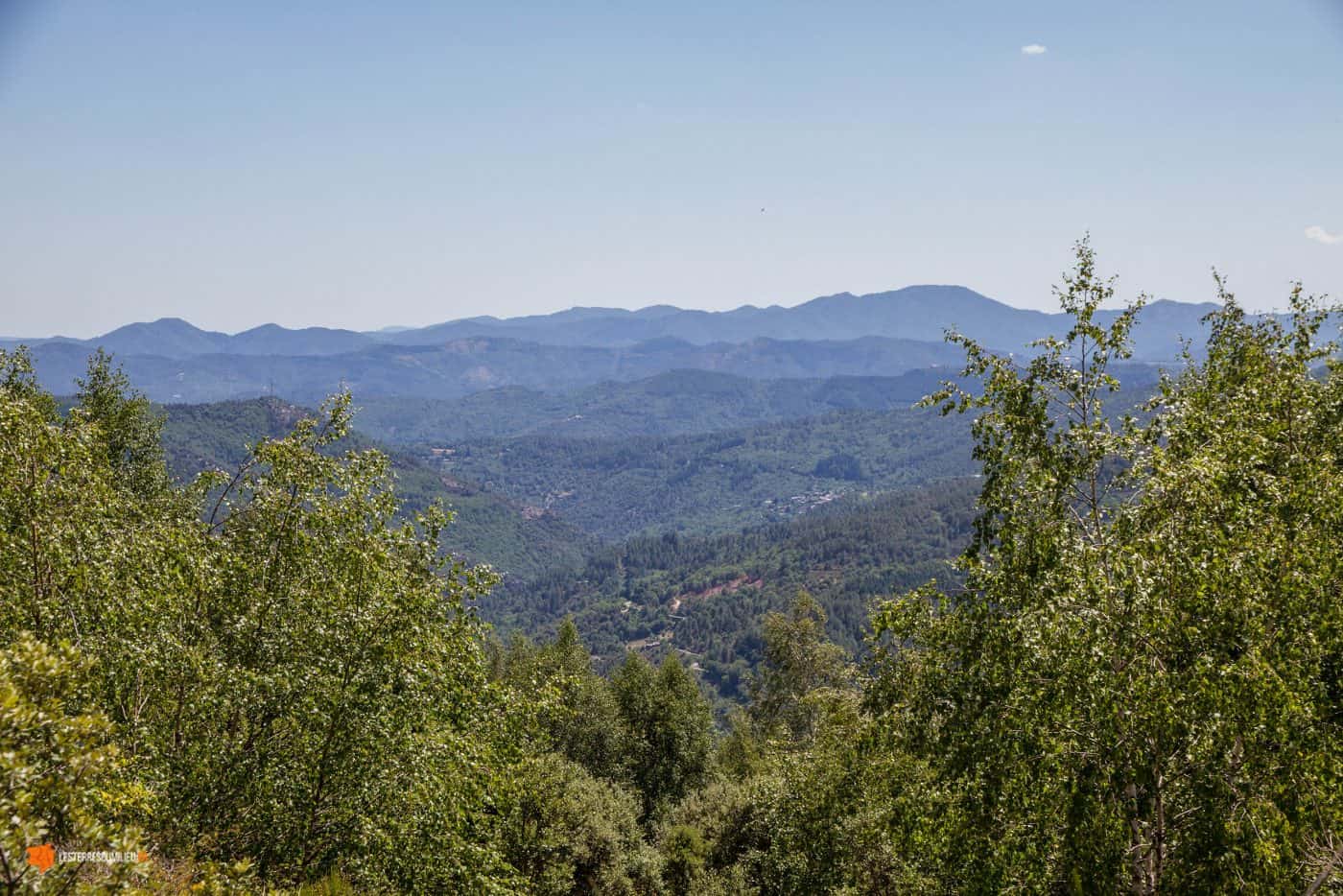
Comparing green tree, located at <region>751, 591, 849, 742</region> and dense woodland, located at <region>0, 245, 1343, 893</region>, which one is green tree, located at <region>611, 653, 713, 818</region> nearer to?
green tree, located at <region>751, 591, 849, 742</region>

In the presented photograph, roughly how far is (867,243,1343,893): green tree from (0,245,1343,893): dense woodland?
60 mm

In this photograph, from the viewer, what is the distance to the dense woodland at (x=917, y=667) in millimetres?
8992

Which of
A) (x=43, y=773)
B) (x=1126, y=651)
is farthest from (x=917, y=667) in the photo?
(x=43, y=773)

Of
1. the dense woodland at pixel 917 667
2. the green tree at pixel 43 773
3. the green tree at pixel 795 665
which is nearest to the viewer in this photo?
the green tree at pixel 43 773

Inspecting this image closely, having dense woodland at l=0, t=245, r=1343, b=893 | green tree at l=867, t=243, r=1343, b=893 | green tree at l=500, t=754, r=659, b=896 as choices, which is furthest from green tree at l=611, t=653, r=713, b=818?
green tree at l=867, t=243, r=1343, b=893

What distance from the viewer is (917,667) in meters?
14.4

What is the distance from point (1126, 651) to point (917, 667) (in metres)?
5.03

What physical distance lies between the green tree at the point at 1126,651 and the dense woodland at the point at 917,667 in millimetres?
60

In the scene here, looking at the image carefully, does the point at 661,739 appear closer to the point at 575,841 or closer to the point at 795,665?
the point at 795,665

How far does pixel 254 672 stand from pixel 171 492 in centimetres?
3990

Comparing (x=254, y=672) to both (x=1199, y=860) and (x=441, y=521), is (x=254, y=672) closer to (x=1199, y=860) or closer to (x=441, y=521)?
(x=441, y=521)

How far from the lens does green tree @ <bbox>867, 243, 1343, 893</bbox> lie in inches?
356

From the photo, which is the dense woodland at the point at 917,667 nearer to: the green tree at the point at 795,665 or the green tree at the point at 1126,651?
the green tree at the point at 1126,651

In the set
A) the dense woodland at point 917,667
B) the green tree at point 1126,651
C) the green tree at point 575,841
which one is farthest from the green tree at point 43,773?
the green tree at point 575,841
